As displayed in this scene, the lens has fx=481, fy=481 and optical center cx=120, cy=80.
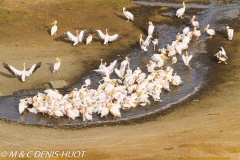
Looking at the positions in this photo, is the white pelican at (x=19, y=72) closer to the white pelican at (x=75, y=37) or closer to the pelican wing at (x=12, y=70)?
the pelican wing at (x=12, y=70)

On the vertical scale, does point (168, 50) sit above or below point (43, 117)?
above

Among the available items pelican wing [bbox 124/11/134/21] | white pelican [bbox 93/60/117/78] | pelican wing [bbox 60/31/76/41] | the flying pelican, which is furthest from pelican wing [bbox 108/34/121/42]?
the flying pelican

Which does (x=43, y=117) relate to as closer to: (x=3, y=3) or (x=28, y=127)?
(x=28, y=127)

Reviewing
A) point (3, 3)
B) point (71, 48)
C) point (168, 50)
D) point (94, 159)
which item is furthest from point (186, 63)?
point (3, 3)

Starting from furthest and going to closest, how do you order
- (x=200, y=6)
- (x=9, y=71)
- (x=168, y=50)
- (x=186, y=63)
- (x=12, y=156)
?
(x=200, y=6), (x=168, y=50), (x=186, y=63), (x=9, y=71), (x=12, y=156)

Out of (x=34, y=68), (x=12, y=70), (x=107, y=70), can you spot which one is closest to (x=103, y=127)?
(x=107, y=70)

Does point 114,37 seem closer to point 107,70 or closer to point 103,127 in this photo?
point 107,70
